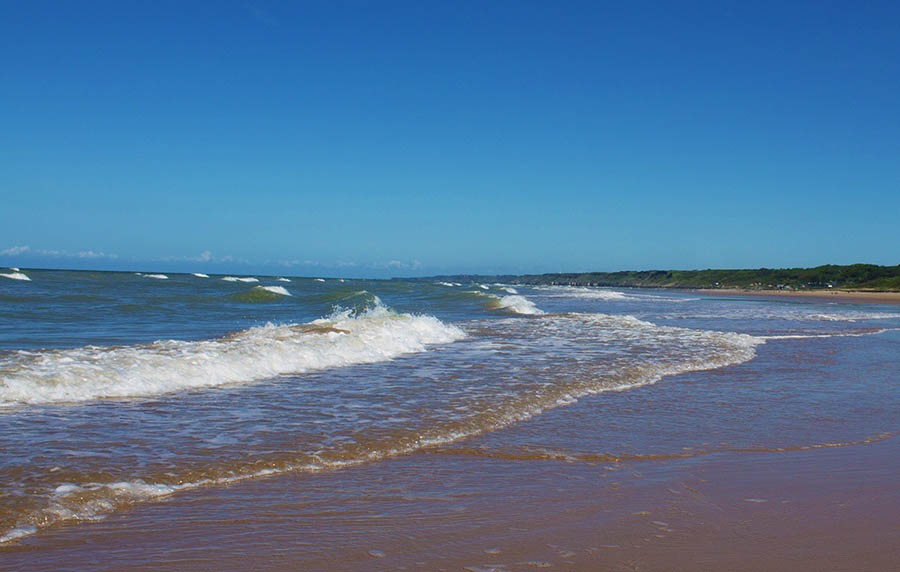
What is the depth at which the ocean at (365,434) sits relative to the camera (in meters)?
3.88

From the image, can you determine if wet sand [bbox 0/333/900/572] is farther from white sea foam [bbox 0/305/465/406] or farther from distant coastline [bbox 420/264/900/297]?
distant coastline [bbox 420/264/900/297]

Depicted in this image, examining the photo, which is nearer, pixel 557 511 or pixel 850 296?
pixel 557 511

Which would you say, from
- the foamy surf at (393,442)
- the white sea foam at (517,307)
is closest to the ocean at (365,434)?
A: the foamy surf at (393,442)

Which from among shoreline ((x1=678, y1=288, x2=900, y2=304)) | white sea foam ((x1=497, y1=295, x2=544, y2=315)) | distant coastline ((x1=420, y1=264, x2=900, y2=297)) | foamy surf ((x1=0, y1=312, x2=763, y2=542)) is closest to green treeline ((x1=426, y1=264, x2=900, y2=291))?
distant coastline ((x1=420, y1=264, x2=900, y2=297))

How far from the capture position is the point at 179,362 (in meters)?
9.42

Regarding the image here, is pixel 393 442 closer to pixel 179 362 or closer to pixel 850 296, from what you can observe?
pixel 179 362

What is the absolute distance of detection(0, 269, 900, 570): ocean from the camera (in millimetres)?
3881

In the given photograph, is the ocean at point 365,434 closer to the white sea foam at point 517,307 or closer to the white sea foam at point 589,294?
the white sea foam at point 517,307

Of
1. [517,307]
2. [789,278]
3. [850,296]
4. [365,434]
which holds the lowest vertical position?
[365,434]

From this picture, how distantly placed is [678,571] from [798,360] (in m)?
10.8

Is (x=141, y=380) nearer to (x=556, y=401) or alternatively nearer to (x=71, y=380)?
(x=71, y=380)

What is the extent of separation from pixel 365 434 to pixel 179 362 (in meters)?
4.32

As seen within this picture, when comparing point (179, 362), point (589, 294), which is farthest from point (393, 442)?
point (589, 294)

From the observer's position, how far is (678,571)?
3.46 meters
